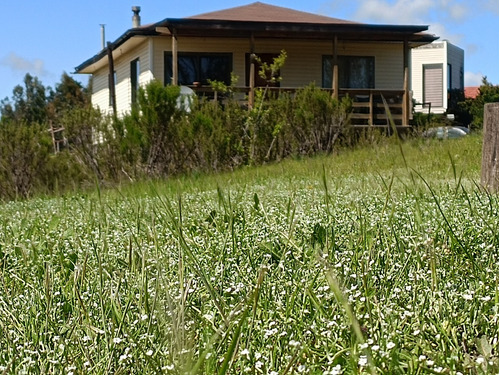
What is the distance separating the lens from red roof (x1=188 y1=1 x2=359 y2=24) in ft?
79.1

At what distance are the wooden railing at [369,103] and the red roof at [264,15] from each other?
8.31 ft

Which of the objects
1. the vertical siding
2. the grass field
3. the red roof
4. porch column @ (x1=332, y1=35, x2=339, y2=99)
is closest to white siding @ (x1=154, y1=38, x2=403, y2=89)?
the red roof

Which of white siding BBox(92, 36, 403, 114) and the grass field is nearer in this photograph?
the grass field

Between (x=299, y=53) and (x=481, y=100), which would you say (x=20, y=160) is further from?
(x=481, y=100)

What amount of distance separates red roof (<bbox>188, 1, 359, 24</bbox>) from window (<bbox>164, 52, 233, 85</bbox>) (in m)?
1.20

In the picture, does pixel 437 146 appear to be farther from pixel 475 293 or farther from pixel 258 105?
pixel 475 293

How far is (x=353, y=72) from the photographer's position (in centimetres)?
2578

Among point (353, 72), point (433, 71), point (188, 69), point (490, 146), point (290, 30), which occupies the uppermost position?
point (290, 30)

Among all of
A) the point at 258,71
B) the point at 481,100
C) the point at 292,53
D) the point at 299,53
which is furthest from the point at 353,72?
the point at 481,100

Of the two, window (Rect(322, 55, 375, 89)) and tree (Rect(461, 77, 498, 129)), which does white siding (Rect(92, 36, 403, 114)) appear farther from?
tree (Rect(461, 77, 498, 129))

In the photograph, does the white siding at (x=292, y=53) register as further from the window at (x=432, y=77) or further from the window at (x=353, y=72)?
the window at (x=432, y=77)

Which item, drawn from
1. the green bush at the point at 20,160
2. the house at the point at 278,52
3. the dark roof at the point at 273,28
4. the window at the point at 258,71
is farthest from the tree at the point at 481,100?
the green bush at the point at 20,160

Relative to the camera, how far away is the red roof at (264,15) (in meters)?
24.1

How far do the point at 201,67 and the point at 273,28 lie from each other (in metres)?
3.04
